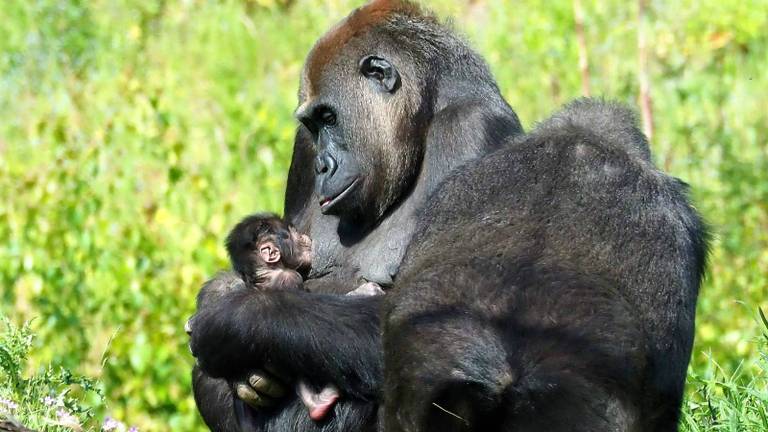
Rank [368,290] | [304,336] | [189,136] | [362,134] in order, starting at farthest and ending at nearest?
1. [189,136]
2. [362,134]
3. [368,290]
4. [304,336]

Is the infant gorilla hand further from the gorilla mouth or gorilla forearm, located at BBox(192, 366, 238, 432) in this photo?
gorilla forearm, located at BBox(192, 366, 238, 432)

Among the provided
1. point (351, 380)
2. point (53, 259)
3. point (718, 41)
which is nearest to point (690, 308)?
point (351, 380)

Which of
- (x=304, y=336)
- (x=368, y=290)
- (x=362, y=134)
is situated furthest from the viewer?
(x=362, y=134)

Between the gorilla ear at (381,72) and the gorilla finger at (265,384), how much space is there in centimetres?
125

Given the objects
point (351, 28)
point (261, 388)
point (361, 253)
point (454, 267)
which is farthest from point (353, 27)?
point (454, 267)

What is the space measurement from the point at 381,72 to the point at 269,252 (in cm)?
84

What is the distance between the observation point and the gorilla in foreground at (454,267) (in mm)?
3158

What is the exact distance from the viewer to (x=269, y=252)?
473 cm

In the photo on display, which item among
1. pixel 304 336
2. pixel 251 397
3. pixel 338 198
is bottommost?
pixel 251 397

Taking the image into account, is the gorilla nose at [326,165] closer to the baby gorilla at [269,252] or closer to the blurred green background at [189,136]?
the baby gorilla at [269,252]

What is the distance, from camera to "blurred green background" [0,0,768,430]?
8094 millimetres

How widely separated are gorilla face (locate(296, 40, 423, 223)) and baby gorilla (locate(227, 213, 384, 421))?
0.26m

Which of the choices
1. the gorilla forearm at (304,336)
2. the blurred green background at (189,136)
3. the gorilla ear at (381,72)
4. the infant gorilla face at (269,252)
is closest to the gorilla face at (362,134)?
the gorilla ear at (381,72)

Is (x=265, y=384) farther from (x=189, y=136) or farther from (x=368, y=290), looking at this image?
(x=189, y=136)
